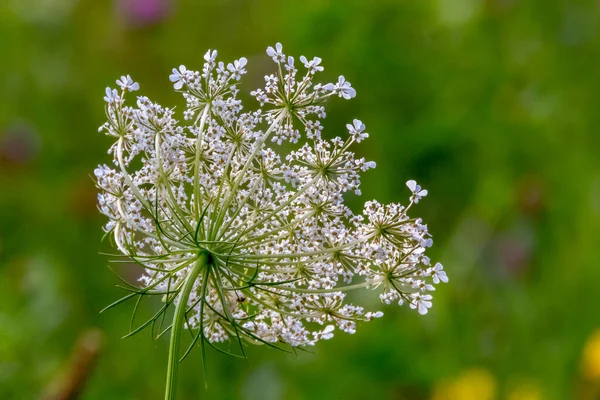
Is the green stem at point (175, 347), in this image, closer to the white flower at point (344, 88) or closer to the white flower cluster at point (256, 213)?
the white flower cluster at point (256, 213)

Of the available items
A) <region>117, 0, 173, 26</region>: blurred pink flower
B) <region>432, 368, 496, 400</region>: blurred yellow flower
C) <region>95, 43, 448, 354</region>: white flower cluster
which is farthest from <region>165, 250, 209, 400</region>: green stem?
<region>117, 0, 173, 26</region>: blurred pink flower

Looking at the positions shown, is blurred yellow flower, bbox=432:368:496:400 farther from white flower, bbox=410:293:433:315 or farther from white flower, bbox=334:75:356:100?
white flower, bbox=334:75:356:100

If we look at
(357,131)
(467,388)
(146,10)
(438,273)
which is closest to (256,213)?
(357,131)

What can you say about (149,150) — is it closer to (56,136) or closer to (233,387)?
(233,387)

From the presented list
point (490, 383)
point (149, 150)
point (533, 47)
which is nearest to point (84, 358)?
point (149, 150)

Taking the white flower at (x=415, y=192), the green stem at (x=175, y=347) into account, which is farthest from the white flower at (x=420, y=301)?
the green stem at (x=175, y=347)

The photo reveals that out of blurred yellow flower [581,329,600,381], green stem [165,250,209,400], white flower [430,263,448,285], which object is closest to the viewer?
green stem [165,250,209,400]
